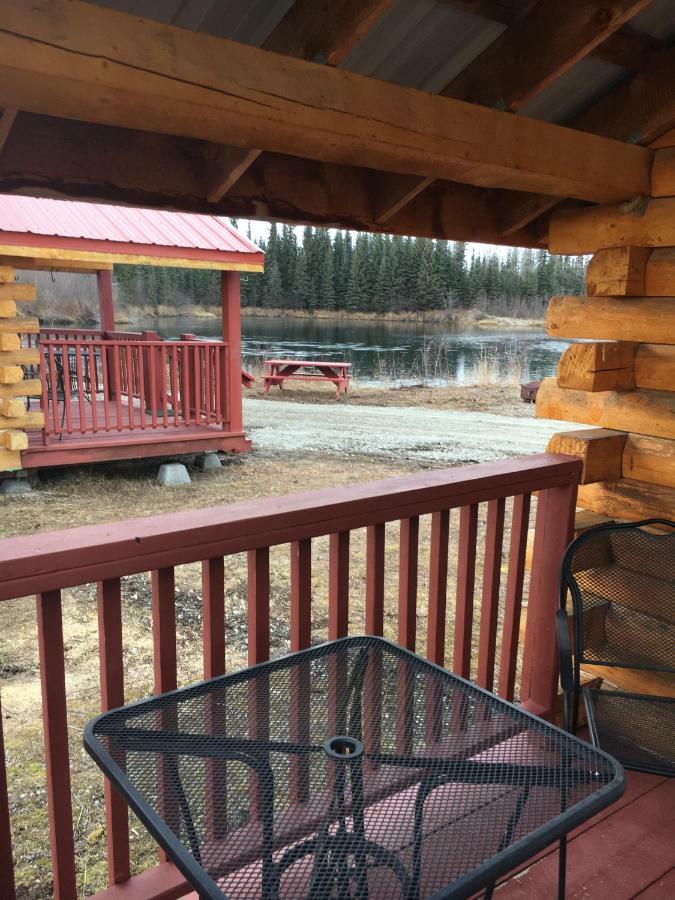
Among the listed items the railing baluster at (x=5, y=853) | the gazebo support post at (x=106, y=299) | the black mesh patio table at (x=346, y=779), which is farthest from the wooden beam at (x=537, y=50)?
the gazebo support post at (x=106, y=299)

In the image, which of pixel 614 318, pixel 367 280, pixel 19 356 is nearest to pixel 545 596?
pixel 614 318

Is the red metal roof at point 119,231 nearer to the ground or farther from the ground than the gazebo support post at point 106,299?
farther from the ground

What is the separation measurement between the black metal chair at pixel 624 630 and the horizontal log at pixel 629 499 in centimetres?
24

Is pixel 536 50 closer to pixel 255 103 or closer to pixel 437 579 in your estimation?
pixel 255 103

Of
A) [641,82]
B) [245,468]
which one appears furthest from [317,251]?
[641,82]

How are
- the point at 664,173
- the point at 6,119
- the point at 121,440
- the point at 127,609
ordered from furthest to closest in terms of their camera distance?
1. the point at 121,440
2. the point at 127,609
3. the point at 664,173
4. the point at 6,119

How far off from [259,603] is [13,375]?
6.25 meters

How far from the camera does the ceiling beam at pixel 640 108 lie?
7.78 ft

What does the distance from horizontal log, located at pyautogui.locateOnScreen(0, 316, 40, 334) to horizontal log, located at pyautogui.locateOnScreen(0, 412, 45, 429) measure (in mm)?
841

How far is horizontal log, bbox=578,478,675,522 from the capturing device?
2547 millimetres

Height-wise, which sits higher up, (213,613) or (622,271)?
(622,271)

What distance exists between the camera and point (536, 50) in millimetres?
2049

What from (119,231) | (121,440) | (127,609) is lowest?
(127,609)

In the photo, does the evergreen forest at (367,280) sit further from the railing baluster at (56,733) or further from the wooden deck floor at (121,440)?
the railing baluster at (56,733)
